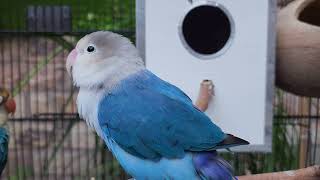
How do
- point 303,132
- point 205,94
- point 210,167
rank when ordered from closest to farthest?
point 210,167 → point 205,94 → point 303,132

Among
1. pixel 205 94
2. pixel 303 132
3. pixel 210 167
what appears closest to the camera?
pixel 210 167

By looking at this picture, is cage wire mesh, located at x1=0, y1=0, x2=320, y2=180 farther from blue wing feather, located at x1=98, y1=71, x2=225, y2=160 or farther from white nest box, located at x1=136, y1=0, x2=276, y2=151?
blue wing feather, located at x1=98, y1=71, x2=225, y2=160

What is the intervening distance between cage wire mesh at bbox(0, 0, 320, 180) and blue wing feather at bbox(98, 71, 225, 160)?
823 millimetres

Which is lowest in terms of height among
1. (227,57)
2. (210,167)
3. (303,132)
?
(303,132)

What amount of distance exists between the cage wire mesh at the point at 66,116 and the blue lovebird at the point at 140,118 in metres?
0.80

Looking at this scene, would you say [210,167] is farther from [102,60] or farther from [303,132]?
[303,132]

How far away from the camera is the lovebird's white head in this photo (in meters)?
0.79

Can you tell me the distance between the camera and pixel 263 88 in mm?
1090

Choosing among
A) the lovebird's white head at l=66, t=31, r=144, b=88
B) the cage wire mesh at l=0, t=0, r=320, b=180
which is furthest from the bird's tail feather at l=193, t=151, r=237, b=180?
the cage wire mesh at l=0, t=0, r=320, b=180

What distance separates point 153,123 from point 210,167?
0.09 metres

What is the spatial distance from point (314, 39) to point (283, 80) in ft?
0.38

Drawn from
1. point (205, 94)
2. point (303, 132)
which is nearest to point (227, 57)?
point (205, 94)

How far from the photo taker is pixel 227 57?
108cm

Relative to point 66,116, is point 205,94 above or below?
above
